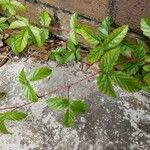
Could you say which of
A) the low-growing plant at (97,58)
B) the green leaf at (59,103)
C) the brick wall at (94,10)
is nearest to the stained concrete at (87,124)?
the low-growing plant at (97,58)

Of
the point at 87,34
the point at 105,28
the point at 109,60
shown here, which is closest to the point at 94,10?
the point at 105,28

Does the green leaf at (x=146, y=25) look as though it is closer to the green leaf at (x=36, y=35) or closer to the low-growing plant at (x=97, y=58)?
the low-growing plant at (x=97, y=58)

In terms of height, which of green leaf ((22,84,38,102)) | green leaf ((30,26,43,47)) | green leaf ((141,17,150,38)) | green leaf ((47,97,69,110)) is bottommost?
green leaf ((47,97,69,110))

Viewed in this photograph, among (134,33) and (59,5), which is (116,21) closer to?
(134,33)

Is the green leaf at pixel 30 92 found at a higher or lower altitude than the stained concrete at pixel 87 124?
higher

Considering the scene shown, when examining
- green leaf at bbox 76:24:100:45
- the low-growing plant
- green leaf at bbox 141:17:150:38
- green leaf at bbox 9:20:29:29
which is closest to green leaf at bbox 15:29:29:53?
the low-growing plant

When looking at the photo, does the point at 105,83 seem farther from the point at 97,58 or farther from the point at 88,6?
the point at 88,6

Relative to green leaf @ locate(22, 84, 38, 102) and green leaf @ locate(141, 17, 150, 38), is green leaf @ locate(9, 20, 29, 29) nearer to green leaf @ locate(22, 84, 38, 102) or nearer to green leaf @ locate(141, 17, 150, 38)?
green leaf @ locate(22, 84, 38, 102)
